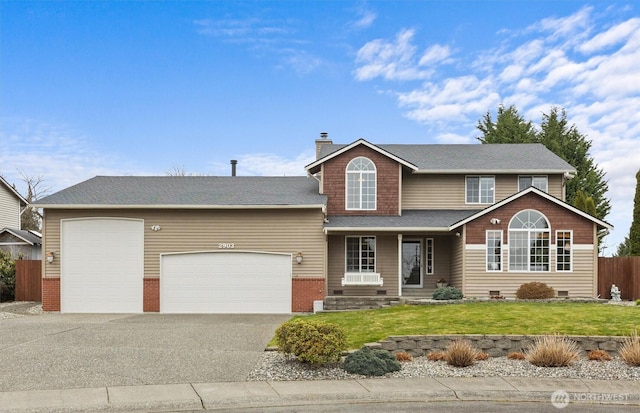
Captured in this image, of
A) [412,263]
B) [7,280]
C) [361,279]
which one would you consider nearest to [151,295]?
[361,279]

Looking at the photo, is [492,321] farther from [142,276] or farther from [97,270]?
[97,270]

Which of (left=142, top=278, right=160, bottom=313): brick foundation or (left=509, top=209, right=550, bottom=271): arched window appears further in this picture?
(left=142, top=278, right=160, bottom=313): brick foundation

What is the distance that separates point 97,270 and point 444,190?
14661mm

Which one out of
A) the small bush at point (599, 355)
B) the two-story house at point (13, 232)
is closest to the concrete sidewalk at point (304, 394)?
the small bush at point (599, 355)

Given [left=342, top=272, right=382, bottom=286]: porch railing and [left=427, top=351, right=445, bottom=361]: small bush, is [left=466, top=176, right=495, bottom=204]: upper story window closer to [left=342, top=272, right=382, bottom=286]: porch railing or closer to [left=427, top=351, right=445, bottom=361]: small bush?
[left=342, top=272, right=382, bottom=286]: porch railing

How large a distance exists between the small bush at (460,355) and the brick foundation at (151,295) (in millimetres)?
14046

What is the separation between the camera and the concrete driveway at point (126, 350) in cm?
1106

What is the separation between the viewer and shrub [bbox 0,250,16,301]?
26938mm

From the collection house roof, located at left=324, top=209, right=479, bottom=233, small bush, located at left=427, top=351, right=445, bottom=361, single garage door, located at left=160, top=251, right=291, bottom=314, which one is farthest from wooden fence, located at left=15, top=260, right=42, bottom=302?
small bush, located at left=427, top=351, right=445, bottom=361

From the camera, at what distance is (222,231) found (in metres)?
23.3

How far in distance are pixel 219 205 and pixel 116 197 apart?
4362 millimetres

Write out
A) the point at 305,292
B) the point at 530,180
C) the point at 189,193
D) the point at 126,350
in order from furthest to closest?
the point at 530,180, the point at 189,193, the point at 305,292, the point at 126,350

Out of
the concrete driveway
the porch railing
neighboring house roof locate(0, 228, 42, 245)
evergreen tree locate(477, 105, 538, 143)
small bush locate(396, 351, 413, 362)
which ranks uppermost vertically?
evergreen tree locate(477, 105, 538, 143)

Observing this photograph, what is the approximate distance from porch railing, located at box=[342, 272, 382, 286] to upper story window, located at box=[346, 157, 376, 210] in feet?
9.82
